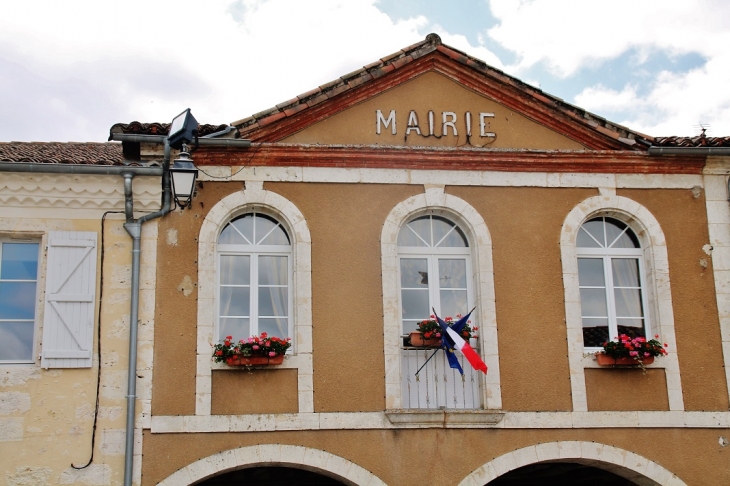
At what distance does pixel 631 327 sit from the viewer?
11422 millimetres

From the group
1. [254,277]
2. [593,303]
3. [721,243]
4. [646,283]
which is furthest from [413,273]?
[721,243]

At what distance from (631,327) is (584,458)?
1.70m

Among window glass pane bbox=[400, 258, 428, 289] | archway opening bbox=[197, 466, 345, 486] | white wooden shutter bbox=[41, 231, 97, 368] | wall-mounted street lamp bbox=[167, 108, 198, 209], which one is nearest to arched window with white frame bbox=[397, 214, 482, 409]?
window glass pane bbox=[400, 258, 428, 289]

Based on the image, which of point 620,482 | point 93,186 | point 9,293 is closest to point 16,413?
point 9,293

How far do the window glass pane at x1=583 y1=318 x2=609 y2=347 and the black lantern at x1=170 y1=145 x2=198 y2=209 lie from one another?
4.80 metres

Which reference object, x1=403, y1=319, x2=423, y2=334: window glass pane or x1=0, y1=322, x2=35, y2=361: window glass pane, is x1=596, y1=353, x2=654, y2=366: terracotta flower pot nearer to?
x1=403, y1=319, x2=423, y2=334: window glass pane

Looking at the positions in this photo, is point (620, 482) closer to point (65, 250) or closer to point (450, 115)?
point (450, 115)

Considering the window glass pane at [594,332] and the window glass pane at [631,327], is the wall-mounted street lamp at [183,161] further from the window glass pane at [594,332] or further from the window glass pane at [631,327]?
the window glass pane at [631,327]

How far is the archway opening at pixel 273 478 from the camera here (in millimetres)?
12336

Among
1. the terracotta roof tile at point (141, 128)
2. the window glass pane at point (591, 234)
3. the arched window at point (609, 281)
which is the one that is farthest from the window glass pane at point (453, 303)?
the terracotta roof tile at point (141, 128)

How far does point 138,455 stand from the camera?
10078mm

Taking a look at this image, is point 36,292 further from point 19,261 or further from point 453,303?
point 453,303

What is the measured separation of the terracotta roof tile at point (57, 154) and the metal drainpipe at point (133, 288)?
52 centimetres

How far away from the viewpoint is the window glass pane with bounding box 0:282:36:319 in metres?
10.4
